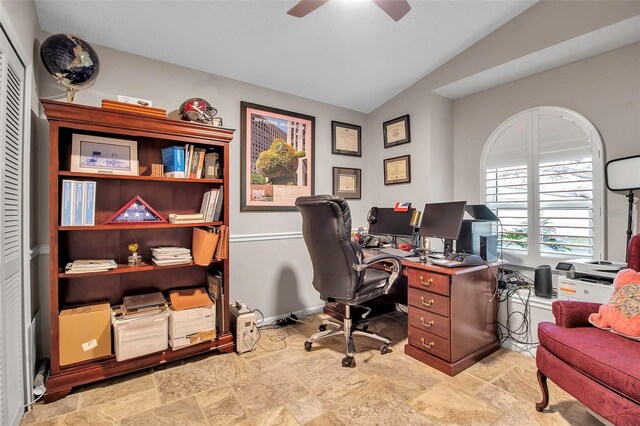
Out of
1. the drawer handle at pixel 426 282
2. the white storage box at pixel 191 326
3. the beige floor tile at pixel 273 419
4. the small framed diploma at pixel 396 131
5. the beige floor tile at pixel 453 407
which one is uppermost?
the small framed diploma at pixel 396 131


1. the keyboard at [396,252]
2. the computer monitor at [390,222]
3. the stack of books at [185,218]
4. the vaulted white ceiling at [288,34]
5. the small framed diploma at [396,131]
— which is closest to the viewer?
the vaulted white ceiling at [288,34]

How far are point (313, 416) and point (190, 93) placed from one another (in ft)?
8.57

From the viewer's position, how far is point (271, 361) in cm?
230

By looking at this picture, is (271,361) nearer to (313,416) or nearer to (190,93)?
(313,416)

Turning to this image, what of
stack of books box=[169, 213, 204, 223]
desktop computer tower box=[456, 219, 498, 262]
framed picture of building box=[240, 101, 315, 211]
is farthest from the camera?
framed picture of building box=[240, 101, 315, 211]

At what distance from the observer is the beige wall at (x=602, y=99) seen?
2.26m

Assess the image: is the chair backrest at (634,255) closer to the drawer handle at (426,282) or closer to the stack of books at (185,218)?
the drawer handle at (426,282)

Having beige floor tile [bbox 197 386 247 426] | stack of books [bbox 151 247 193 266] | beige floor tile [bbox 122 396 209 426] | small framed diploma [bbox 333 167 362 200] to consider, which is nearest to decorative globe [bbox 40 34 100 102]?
stack of books [bbox 151 247 193 266]

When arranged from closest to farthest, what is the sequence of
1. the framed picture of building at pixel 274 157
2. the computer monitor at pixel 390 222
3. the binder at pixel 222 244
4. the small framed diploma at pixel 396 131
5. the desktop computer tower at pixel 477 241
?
the binder at pixel 222 244 → the desktop computer tower at pixel 477 241 → the framed picture of building at pixel 274 157 → the computer monitor at pixel 390 222 → the small framed diploma at pixel 396 131

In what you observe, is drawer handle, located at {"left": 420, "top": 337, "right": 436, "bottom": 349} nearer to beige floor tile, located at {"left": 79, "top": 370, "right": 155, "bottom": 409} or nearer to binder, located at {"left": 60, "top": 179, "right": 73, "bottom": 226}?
beige floor tile, located at {"left": 79, "top": 370, "right": 155, "bottom": 409}

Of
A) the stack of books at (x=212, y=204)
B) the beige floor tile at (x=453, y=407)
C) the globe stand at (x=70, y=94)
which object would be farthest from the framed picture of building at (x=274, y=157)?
the beige floor tile at (x=453, y=407)

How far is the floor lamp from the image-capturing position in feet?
6.79

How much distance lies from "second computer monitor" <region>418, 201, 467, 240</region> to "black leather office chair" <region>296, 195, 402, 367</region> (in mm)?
436

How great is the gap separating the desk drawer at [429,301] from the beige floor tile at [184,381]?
4.94 feet
